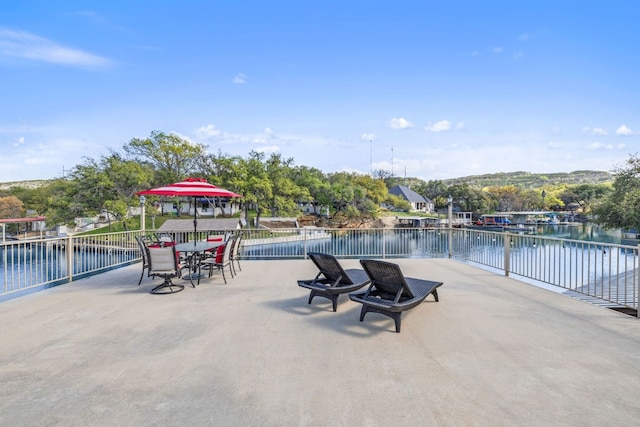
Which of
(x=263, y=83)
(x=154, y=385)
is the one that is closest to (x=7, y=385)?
(x=154, y=385)

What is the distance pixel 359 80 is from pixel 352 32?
294 centimetres

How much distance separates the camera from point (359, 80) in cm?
1595

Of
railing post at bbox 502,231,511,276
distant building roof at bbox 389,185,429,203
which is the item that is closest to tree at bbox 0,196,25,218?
railing post at bbox 502,231,511,276

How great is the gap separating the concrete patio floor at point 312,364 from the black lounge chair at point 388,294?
0.71 feet

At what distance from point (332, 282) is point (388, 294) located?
0.91 m

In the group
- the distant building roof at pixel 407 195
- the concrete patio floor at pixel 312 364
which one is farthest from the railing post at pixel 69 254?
the distant building roof at pixel 407 195

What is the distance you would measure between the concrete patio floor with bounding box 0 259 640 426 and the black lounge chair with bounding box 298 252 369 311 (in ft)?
0.77

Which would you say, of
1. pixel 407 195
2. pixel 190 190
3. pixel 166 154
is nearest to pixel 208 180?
pixel 166 154

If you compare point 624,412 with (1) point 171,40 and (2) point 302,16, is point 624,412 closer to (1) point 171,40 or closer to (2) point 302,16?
(2) point 302,16

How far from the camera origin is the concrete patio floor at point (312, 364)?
1873 mm

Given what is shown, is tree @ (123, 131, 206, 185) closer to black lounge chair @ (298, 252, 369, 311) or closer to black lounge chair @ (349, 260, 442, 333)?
black lounge chair @ (298, 252, 369, 311)

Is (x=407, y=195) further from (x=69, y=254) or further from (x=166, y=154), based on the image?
(x=69, y=254)

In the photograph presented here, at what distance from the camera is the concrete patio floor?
1873mm

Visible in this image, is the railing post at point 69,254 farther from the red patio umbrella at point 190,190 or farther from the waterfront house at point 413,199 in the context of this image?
the waterfront house at point 413,199
